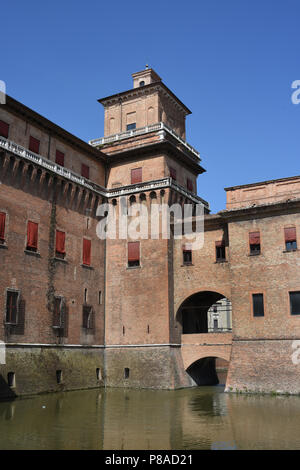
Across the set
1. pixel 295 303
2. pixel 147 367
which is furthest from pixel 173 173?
pixel 147 367

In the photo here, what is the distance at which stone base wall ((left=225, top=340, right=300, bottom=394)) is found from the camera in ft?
91.7

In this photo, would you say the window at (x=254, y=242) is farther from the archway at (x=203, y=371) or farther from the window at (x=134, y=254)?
the archway at (x=203, y=371)

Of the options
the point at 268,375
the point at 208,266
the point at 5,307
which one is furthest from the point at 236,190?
the point at 5,307

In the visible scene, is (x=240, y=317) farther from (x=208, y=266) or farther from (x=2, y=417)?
(x=2, y=417)

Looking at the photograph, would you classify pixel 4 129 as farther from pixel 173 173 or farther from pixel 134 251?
pixel 173 173

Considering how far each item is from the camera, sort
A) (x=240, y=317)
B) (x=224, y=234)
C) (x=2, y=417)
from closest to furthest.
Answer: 1. (x=2, y=417)
2. (x=240, y=317)
3. (x=224, y=234)

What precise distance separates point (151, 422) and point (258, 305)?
1327 cm

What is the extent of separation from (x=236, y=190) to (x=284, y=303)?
8450mm

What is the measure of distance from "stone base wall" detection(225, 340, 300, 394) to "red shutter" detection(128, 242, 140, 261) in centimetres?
1049

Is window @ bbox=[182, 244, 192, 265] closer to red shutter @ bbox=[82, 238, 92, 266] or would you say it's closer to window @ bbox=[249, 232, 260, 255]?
window @ bbox=[249, 232, 260, 255]

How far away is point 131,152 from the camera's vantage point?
38656mm

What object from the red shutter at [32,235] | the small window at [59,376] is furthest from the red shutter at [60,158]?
the small window at [59,376]

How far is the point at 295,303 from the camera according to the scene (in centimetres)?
2931

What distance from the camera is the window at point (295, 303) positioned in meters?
29.2
